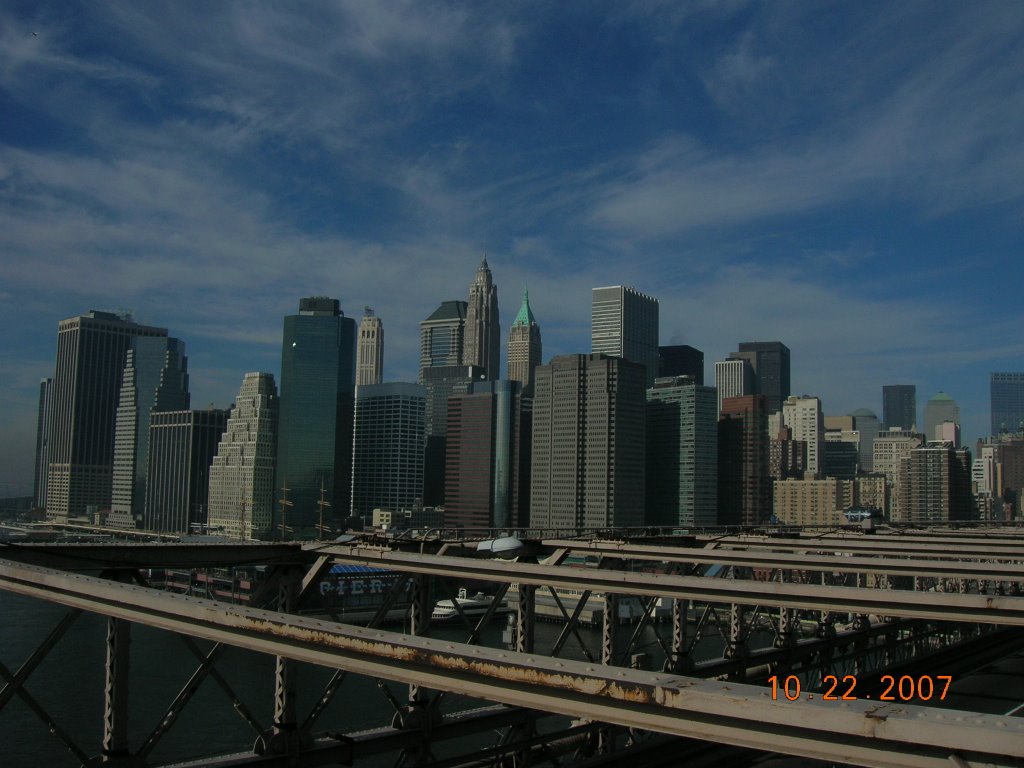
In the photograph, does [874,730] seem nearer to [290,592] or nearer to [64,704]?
[290,592]

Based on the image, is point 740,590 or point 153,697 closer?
point 740,590

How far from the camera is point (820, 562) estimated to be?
15.8 metres

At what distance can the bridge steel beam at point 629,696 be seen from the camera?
531 centimetres

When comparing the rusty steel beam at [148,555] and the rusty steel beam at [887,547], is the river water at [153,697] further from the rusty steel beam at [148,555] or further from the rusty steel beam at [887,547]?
the rusty steel beam at [148,555]

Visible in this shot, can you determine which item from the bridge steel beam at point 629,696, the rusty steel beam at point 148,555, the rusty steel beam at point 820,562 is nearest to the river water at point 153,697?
the rusty steel beam at point 820,562

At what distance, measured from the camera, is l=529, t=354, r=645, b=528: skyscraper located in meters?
186

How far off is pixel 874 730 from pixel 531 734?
28.3 feet

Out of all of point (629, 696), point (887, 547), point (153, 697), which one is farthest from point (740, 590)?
point (153, 697)

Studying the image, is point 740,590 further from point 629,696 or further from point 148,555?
point 148,555

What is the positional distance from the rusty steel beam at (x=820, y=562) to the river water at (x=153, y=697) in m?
15.2

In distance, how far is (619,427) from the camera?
190125mm

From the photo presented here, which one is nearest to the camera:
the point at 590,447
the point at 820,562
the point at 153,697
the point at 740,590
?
the point at 740,590

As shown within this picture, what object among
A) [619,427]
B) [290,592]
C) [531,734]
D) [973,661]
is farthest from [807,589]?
[619,427]

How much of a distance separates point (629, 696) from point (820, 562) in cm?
1053
